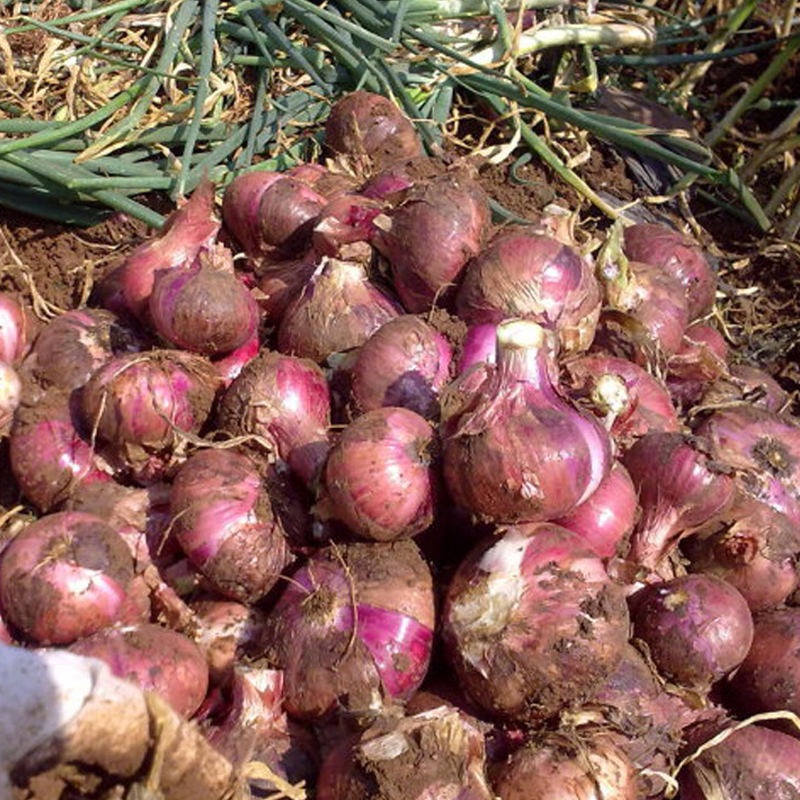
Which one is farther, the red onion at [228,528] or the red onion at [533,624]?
the red onion at [228,528]

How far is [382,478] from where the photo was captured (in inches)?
63.7

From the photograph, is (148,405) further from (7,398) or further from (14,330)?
(14,330)

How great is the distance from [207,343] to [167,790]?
110cm

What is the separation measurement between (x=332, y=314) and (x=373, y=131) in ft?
2.72

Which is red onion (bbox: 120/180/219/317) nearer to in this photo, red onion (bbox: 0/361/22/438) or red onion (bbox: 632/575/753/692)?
red onion (bbox: 0/361/22/438)

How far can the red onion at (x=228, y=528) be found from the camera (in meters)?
1.71

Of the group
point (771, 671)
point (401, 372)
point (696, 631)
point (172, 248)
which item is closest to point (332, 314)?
point (401, 372)

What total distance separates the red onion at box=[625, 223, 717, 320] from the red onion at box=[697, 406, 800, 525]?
0.40m

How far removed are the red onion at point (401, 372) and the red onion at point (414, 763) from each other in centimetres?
62

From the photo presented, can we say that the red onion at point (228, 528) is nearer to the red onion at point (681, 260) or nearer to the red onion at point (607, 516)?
the red onion at point (607, 516)

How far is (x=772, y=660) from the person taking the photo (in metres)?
1.78

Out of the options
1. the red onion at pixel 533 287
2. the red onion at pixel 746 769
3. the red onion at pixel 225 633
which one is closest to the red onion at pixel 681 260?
the red onion at pixel 533 287

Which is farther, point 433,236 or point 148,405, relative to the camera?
point 433,236

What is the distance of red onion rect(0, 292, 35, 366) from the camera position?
2.07m
